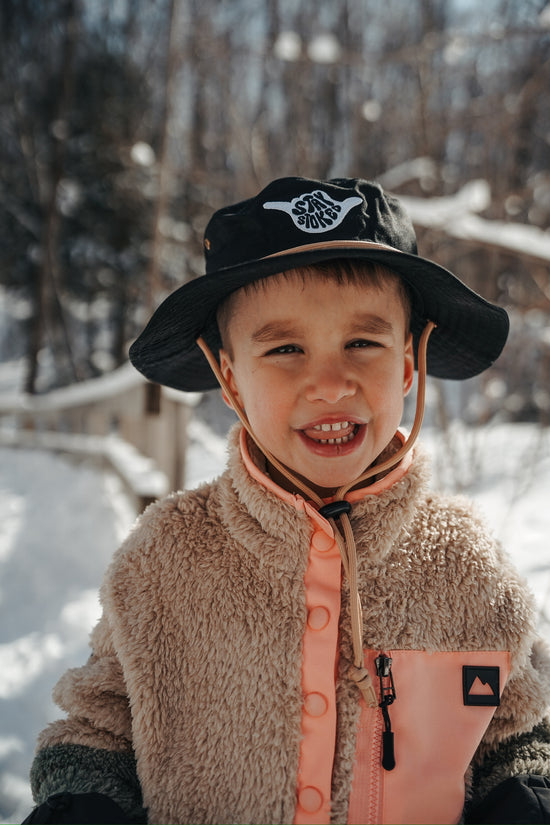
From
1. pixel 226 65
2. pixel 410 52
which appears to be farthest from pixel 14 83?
pixel 410 52

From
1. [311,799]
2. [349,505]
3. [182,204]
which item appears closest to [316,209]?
[349,505]

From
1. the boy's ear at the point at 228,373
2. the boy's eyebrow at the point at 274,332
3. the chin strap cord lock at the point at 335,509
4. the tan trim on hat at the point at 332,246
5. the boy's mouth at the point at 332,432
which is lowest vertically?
the chin strap cord lock at the point at 335,509

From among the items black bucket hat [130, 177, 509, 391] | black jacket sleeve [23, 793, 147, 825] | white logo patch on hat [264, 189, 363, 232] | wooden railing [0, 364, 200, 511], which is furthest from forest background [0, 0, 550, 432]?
black jacket sleeve [23, 793, 147, 825]

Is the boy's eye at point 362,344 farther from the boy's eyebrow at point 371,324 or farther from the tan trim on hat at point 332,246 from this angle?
the tan trim on hat at point 332,246

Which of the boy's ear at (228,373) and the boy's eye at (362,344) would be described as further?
the boy's ear at (228,373)

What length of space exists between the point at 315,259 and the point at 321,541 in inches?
21.9

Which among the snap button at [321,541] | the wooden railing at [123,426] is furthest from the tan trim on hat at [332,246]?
the wooden railing at [123,426]

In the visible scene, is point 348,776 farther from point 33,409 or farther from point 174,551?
point 33,409

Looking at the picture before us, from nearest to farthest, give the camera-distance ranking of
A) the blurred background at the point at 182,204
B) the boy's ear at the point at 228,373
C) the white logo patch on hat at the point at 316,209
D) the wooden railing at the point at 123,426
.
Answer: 1. the white logo patch on hat at the point at 316,209
2. the boy's ear at the point at 228,373
3. the blurred background at the point at 182,204
4. the wooden railing at the point at 123,426

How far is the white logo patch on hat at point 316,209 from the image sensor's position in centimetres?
123

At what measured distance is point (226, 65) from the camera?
8812mm

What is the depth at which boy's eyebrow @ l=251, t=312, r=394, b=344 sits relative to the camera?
124 centimetres

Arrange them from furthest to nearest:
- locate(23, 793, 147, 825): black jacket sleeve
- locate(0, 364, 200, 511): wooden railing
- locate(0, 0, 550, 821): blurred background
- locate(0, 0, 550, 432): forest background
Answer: locate(0, 0, 550, 432): forest background, locate(0, 364, 200, 511): wooden railing, locate(0, 0, 550, 821): blurred background, locate(23, 793, 147, 825): black jacket sleeve

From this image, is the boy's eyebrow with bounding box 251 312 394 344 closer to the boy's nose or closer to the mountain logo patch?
the boy's nose
